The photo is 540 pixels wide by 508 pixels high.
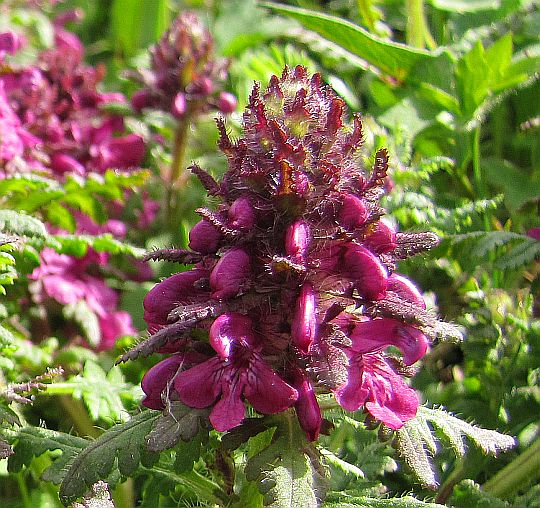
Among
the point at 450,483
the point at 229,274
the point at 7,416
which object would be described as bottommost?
the point at 450,483

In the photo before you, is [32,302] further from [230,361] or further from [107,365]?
[230,361]

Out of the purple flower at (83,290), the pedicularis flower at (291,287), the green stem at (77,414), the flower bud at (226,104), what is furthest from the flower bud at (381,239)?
the flower bud at (226,104)

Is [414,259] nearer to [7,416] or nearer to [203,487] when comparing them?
[203,487]

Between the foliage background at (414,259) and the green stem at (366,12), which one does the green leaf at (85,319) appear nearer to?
the foliage background at (414,259)

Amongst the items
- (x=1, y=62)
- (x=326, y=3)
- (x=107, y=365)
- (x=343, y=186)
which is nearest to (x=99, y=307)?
(x=107, y=365)

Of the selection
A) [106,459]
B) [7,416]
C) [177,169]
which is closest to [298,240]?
[106,459]

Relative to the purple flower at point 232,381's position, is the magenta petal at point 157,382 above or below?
below
